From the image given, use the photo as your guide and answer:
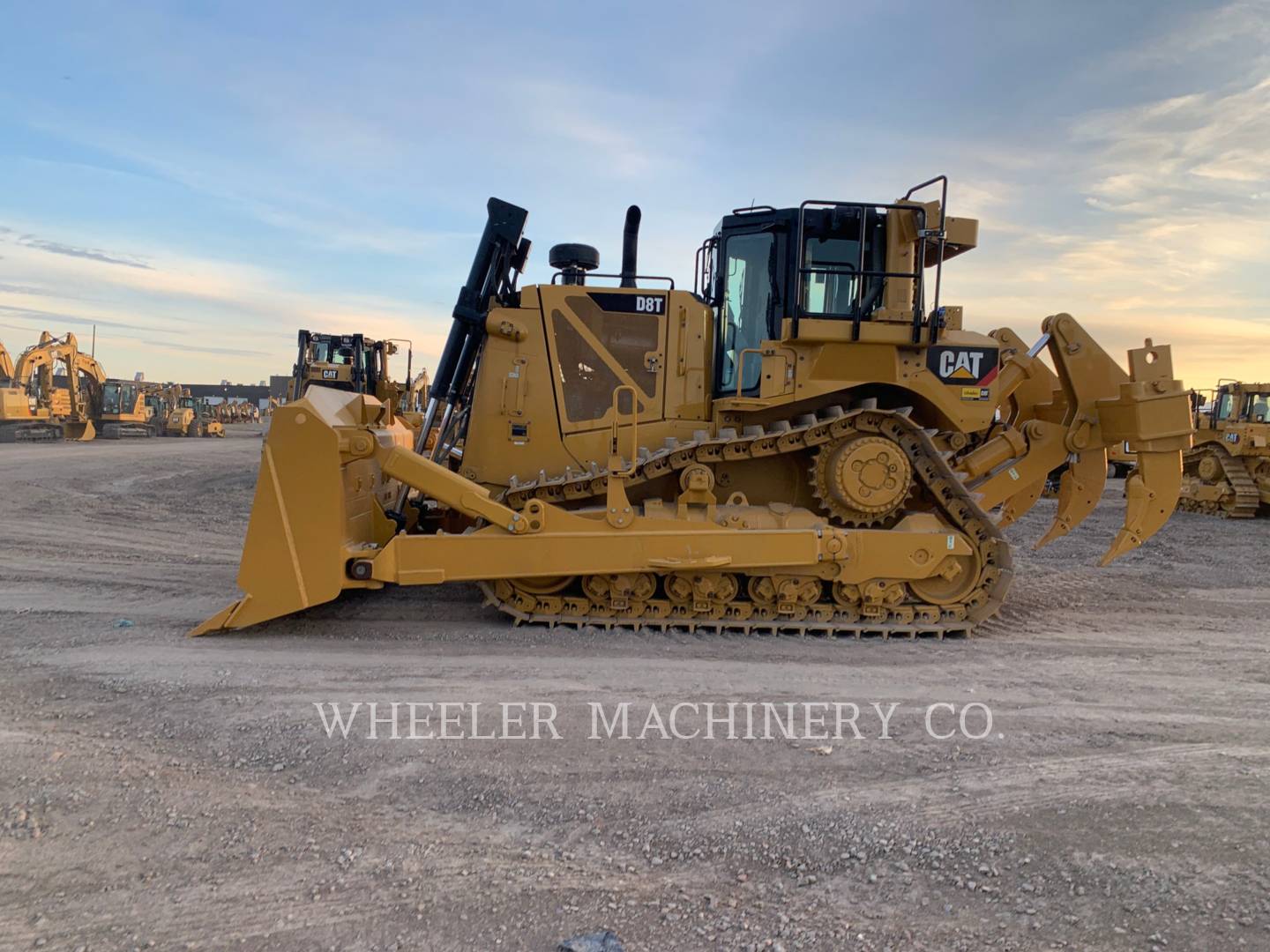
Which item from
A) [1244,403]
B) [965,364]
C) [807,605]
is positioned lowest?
[807,605]

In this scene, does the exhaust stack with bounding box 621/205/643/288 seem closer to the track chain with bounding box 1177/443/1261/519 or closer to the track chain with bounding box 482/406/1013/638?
the track chain with bounding box 482/406/1013/638

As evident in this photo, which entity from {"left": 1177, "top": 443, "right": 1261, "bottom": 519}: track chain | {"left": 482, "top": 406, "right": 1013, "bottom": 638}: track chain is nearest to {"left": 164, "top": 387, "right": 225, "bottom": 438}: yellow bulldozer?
{"left": 482, "top": 406, "right": 1013, "bottom": 638}: track chain

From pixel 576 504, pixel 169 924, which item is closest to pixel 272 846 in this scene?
pixel 169 924

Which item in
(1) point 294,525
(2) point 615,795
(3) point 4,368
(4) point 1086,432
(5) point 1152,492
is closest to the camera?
(2) point 615,795

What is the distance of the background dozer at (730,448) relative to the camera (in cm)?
593

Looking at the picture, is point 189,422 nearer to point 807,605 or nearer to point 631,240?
point 631,240

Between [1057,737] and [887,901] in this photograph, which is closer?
[887,901]

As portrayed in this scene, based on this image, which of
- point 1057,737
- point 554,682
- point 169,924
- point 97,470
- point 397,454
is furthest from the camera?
point 97,470

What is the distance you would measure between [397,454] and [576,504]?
164cm

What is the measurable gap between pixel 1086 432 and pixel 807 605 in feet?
10.5

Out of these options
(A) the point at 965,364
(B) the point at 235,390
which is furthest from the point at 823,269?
(B) the point at 235,390

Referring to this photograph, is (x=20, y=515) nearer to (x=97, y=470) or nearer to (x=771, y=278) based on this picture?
(x=97, y=470)

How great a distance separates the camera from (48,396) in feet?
104

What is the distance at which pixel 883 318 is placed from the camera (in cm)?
629
